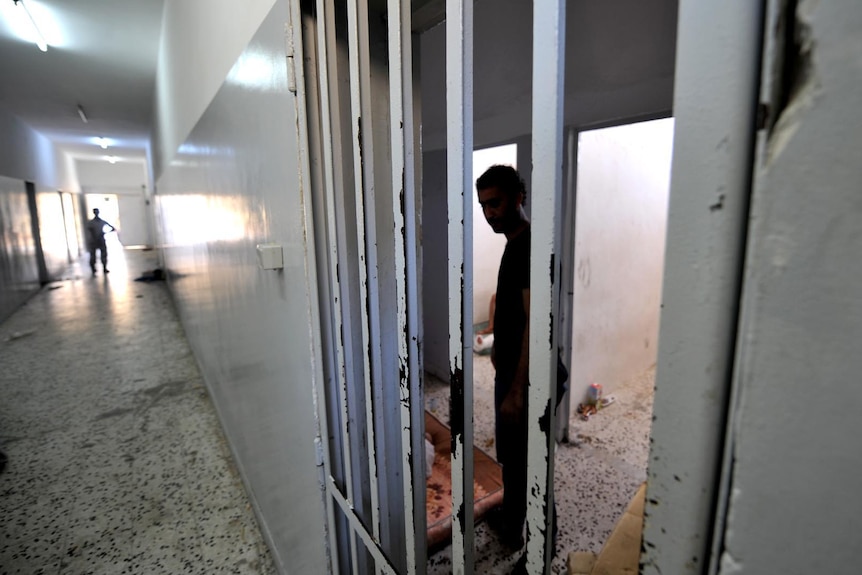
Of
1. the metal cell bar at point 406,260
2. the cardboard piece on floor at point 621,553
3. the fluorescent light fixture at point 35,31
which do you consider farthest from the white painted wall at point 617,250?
the fluorescent light fixture at point 35,31

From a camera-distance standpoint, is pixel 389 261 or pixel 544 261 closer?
pixel 544 261

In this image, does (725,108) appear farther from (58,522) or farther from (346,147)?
(58,522)

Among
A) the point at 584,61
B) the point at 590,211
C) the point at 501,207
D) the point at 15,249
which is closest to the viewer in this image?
the point at 501,207

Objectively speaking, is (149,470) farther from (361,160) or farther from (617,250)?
(617,250)

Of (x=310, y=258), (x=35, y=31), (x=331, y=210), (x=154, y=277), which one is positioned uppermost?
(x=35, y=31)

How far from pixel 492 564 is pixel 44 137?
12.7 metres

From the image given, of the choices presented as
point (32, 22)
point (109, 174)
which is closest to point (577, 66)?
point (32, 22)

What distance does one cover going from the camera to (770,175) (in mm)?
284

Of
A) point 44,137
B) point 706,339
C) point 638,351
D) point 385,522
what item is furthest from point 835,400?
point 44,137

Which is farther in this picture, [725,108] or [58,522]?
[58,522]

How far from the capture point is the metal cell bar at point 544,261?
17.1 inches

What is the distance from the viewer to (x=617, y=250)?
335cm

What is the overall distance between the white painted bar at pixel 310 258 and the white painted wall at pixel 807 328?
1.00 metres

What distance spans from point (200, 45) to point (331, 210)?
2.20 metres
